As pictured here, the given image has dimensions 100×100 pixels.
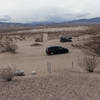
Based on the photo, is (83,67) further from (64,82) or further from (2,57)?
(2,57)

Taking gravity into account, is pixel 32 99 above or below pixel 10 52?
above

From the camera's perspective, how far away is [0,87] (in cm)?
1442

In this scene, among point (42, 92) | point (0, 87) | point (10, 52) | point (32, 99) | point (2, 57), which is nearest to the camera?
point (32, 99)

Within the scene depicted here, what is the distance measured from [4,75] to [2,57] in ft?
65.8

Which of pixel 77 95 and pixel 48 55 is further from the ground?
pixel 77 95

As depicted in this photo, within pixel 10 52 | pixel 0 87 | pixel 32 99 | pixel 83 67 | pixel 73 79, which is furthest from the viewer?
pixel 10 52

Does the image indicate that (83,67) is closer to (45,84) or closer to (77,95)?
(45,84)

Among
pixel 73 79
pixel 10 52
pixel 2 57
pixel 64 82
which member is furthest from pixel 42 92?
pixel 10 52

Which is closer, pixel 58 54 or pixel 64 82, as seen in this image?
pixel 64 82

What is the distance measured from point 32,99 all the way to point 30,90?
68.5 inches

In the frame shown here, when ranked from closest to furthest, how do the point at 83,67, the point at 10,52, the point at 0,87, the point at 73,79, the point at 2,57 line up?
the point at 0,87, the point at 73,79, the point at 83,67, the point at 2,57, the point at 10,52

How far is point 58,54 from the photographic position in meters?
37.9

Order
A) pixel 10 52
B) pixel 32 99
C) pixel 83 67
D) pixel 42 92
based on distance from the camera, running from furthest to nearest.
Answer: pixel 10 52 → pixel 83 67 → pixel 42 92 → pixel 32 99

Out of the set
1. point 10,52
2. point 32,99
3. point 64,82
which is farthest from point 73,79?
point 10,52
